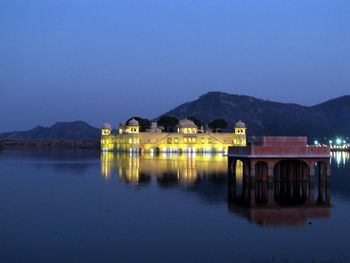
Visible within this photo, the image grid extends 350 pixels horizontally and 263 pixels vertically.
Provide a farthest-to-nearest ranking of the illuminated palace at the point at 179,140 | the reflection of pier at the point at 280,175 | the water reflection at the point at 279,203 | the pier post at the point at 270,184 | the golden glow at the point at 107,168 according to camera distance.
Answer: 1. the illuminated palace at the point at 179,140
2. the golden glow at the point at 107,168
3. the pier post at the point at 270,184
4. the reflection of pier at the point at 280,175
5. the water reflection at the point at 279,203

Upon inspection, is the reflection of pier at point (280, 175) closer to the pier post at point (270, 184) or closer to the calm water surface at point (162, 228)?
the pier post at point (270, 184)

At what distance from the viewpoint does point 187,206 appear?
36094 millimetres

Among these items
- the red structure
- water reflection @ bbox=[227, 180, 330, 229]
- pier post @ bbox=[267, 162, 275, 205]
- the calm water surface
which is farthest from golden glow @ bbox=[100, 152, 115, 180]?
pier post @ bbox=[267, 162, 275, 205]

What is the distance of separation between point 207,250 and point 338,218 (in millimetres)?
10939

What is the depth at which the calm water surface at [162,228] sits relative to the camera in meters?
23.1

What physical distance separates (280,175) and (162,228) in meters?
21.3

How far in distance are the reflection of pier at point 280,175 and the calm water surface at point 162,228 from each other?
1342 millimetres

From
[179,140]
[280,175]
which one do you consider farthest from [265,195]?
[179,140]

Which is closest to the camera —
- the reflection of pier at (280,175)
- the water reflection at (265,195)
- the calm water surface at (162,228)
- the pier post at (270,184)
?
the calm water surface at (162,228)

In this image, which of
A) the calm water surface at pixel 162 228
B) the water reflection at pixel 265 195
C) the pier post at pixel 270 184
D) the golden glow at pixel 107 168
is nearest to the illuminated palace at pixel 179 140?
the golden glow at pixel 107 168

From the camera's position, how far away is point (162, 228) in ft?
93.7

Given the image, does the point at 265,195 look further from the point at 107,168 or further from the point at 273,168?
the point at 107,168

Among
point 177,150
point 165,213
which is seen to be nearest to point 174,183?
point 165,213

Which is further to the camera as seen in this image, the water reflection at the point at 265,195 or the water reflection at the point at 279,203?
the water reflection at the point at 265,195
